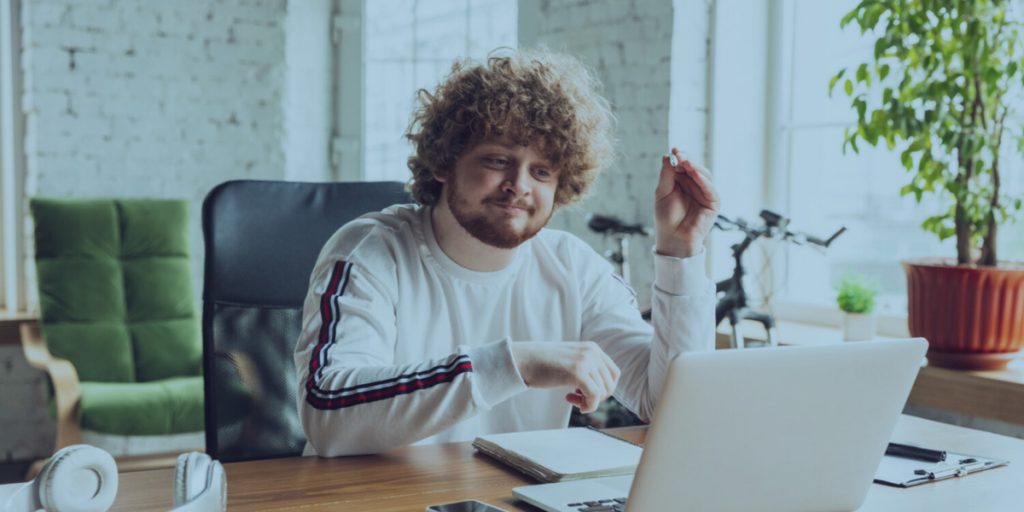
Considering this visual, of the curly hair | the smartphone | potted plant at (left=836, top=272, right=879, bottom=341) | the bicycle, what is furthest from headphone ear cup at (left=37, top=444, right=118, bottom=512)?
potted plant at (left=836, top=272, right=879, bottom=341)

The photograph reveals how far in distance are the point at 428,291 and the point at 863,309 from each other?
4.65ft

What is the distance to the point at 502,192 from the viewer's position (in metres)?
1.45

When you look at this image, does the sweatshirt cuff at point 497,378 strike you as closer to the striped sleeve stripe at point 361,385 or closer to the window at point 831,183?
the striped sleeve stripe at point 361,385

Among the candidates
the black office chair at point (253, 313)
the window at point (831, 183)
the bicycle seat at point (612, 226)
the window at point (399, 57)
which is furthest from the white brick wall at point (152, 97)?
the black office chair at point (253, 313)

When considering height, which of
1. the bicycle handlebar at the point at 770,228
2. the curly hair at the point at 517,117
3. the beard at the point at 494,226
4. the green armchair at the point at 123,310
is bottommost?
the green armchair at the point at 123,310

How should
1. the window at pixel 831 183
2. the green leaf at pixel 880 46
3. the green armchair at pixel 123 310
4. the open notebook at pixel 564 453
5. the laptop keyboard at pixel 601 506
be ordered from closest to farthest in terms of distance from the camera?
the laptop keyboard at pixel 601 506, the open notebook at pixel 564 453, the green leaf at pixel 880 46, the window at pixel 831 183, the green armchair at pixel 123 310

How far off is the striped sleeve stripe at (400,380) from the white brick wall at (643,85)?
186 centimetres

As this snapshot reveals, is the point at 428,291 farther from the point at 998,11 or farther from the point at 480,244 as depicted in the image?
the point at 998,11

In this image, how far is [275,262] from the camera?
1559mm

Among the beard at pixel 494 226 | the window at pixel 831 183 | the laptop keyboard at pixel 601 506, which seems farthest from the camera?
the window at pixel 831 183

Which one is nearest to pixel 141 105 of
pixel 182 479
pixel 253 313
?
pixel 253 313

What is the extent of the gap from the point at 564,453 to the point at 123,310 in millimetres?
2523

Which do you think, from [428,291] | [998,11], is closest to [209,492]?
[428,291]

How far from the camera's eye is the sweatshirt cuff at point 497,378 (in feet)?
3.71
